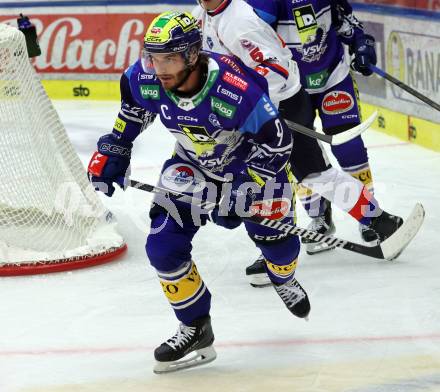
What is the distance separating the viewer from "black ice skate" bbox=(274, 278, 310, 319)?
335cm

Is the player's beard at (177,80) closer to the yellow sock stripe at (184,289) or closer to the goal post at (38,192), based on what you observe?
the yellow sock stripe at (184,289)

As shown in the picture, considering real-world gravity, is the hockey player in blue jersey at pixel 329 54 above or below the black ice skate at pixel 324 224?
above

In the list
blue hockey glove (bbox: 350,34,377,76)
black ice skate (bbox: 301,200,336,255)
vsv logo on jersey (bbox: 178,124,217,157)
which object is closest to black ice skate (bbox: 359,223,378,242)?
black ice skate (bbox: 301,200,336,255)

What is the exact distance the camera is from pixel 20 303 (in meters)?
3.77

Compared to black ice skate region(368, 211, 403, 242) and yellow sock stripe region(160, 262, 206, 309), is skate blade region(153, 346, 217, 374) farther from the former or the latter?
black ice skate region(368, 211, 403, 242)

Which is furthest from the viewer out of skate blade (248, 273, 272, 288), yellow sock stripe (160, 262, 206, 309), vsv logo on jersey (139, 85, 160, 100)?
skate blade (248, 273, 272, 288)

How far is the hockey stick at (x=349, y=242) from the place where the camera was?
10.3 feet

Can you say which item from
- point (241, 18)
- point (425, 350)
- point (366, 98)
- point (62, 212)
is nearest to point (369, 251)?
point (425, 350)

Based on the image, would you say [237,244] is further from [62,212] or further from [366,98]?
[366,98]

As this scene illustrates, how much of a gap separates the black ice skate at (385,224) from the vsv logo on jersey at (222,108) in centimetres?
144

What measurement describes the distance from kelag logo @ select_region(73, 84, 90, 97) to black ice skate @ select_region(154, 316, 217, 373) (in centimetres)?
492

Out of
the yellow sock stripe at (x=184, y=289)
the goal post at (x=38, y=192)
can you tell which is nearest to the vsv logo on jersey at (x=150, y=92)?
the yellow sock stripe at (x=184, y=289)

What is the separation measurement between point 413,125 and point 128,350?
Answer: 325 centimetres

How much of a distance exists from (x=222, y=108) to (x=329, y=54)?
138cm
